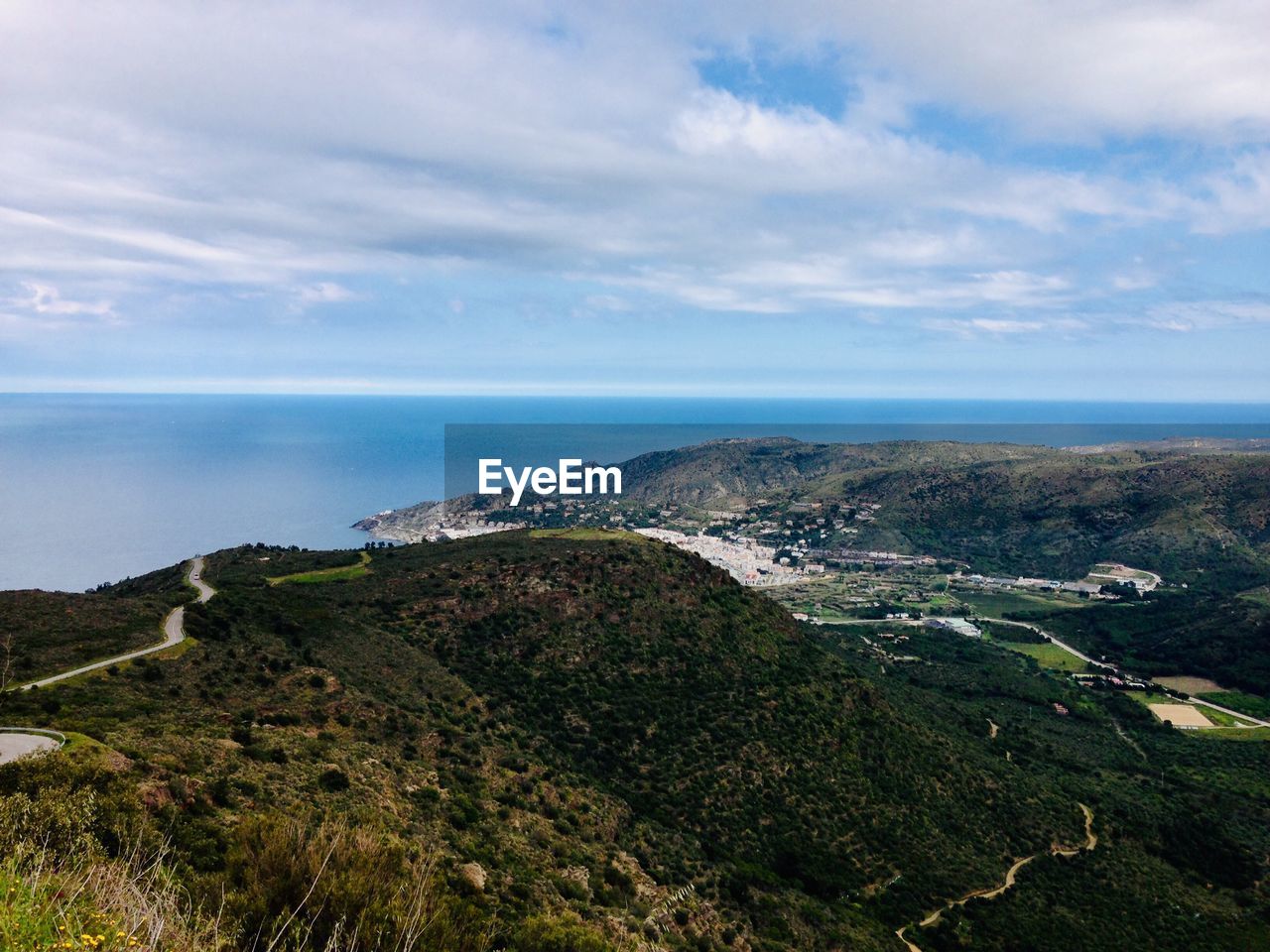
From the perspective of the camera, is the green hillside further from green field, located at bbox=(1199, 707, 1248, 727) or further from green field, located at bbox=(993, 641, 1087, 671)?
green field, located at bbox=(1199, 707, 1248, 727)

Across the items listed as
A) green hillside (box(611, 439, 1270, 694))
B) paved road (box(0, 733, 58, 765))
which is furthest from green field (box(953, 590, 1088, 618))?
paved road (box(0, 733, 58, 765))

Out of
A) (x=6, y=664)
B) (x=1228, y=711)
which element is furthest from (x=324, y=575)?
(x=1228, y=711)

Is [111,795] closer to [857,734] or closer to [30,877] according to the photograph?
[30,877]

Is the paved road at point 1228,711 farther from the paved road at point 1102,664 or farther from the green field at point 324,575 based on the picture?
the green field at point 324,575

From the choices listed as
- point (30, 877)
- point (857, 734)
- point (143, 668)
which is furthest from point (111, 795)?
point (857, 734)

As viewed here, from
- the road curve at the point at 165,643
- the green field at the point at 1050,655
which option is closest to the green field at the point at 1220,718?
the green field at the point at 1050,655

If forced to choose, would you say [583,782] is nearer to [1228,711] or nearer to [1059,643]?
[1228,711]
